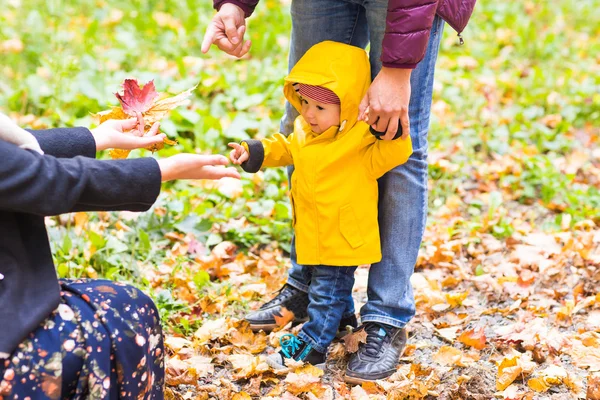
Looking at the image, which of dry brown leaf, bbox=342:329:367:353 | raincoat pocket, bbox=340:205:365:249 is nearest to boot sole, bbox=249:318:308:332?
dry brown leaf, bbox=342:329:367:353

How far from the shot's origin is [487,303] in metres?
2.98

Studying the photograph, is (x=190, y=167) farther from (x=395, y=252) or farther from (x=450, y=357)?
(x=450, y=357)

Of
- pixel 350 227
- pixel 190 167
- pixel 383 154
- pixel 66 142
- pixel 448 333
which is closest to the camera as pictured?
pixel 190 167

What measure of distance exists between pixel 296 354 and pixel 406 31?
1.11 m

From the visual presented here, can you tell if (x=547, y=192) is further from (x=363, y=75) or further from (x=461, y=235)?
(x=363, y=75)

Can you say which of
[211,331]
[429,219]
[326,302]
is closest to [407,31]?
[326,302]

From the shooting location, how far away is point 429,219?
3.73 meters

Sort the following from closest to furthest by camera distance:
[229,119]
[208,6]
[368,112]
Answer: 1. [368,112]
2. [229,119]
3. [208,6]

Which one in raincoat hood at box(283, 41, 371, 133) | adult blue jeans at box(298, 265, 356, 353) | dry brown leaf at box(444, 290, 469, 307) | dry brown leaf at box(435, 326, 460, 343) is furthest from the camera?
dry brown leaf at box(444, 290, 469, 307)

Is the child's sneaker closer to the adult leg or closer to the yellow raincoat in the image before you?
the adult leg

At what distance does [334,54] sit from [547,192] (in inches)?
84.6

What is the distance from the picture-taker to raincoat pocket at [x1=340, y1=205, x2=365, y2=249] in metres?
2.25

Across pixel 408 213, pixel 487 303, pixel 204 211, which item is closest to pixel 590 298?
pixel 487 303

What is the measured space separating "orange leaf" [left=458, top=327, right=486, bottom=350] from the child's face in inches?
37.0
